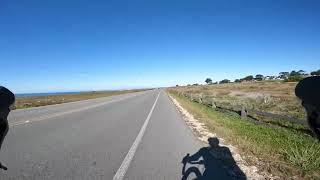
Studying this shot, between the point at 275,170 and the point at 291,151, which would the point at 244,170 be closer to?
the point at 275,170

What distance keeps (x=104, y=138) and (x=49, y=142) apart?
1.79m

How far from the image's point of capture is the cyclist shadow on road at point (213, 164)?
252 inches

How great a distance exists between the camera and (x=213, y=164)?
7.35 metres

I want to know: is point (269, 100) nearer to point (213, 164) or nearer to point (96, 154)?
point (213, 164)

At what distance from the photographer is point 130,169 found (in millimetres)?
6746

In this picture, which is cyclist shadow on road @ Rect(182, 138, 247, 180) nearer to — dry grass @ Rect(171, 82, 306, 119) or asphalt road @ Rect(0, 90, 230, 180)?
asphalt road @ Rect(0, 90, 230, 180)

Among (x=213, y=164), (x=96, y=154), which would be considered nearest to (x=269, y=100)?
(x=213, y=164)

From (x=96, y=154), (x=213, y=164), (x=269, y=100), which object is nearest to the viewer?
(x=213, y=164)

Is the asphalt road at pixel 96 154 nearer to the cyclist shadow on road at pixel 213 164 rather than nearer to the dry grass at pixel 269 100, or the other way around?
the cyclist shadow on road at pixel 213 164

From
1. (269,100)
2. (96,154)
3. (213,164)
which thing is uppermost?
(96,154)

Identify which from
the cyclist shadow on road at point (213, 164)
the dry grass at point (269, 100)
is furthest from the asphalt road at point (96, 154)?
the dry grass at point (269, 100)

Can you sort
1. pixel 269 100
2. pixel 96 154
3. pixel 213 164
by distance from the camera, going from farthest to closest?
pixel 269 100, pixel 96 154, pixel 213 164

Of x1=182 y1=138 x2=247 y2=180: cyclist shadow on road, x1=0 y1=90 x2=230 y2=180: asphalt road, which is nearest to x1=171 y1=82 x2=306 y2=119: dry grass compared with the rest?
x1=182 y1=138 x2=247 y2=180: cyclist shadow on road

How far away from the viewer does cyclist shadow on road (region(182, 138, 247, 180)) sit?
6.39 meters
